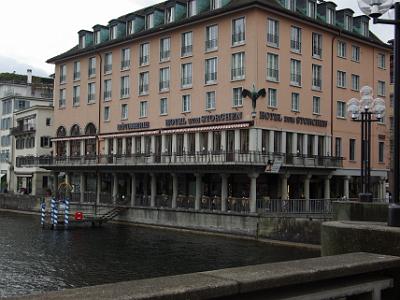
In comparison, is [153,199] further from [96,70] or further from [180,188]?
[96,70]

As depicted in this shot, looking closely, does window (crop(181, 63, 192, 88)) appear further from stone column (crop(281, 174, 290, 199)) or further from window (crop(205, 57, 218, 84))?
stone column (crop(281, 174, 290, 199))

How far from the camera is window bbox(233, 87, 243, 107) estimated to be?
47281mm

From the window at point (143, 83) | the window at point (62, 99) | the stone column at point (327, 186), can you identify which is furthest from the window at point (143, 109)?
the stone column at point (327, 186)

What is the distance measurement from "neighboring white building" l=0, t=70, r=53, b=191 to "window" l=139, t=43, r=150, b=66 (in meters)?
39.5

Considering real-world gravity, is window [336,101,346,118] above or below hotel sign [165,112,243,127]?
above

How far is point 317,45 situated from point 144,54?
1666 centimetres

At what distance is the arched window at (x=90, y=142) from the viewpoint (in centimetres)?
6409

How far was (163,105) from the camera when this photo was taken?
55.0 m

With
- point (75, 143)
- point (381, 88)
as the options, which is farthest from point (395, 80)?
point (75, 143)

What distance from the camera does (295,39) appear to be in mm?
50156

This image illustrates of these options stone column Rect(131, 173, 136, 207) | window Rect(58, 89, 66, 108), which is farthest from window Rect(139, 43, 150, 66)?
window Rect(58, 89, 66, 108)

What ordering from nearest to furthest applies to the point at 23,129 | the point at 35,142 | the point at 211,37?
the point at 211,37 → the point at 35,142 → the point at 23,129

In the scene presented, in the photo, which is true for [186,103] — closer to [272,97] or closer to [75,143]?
[272,97]

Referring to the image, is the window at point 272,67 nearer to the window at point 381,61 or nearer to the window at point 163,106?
the window at point 163,106
